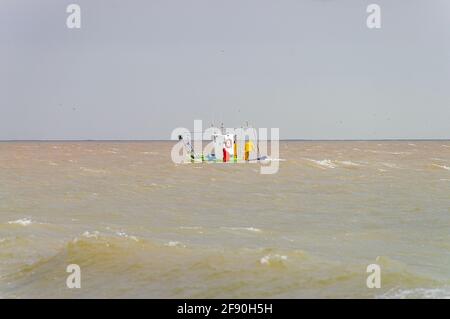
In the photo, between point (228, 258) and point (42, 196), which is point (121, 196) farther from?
point (228, 258)

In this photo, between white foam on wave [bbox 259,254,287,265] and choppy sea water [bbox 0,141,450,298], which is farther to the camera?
white foam on wave [bbox 259,254,287,265]

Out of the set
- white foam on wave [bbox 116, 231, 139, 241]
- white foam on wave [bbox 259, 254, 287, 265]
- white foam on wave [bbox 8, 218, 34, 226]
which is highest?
white foam on wave [bbox 259, 254, 287, 265]

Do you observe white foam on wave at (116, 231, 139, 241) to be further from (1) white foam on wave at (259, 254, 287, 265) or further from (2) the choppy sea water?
(1) white foam on wave at (259, 254, 287, 265)

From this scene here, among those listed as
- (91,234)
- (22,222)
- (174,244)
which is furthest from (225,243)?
(22,222)

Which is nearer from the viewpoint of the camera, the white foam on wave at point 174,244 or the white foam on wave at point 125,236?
the white foam on wave at point 174,244

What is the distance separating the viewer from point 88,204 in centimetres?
2177

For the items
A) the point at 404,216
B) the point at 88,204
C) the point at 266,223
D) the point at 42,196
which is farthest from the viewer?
the point at 42,196

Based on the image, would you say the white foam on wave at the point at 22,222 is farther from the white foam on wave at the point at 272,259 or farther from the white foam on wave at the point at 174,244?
the white foam on wave at the point at 272,259

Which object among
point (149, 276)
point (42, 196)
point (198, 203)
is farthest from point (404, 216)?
point (42, 196)

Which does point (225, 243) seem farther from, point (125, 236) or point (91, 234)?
point (91, 234)

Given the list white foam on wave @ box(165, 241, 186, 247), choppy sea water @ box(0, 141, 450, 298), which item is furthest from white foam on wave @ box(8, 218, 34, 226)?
white foam on wave @ box(165, 241, 186, 247)

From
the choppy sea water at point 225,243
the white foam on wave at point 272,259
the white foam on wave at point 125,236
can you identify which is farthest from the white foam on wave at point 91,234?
the white foam on wave at point 272,259
